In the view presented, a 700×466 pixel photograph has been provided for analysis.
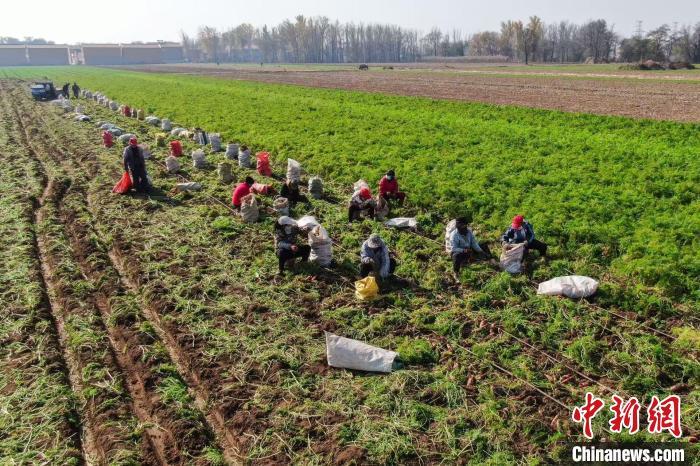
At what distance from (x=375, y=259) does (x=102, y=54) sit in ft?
552

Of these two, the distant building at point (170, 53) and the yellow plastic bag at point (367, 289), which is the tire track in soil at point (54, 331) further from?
the distant building at point (170, 53)

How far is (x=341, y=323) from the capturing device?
25.1 feet

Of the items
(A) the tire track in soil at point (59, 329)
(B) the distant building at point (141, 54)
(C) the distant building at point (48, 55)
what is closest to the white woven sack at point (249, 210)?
(A) the tire track in soil at point (59, 329)

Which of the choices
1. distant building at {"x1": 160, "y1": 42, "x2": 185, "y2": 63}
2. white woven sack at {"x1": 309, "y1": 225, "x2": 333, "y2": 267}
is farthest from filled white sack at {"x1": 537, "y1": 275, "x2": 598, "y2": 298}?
distant building at {"x1": 160, "y1": 42, "x2": 185, "y2": 63}

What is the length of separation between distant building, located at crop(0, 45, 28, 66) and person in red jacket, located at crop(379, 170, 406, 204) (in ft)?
556

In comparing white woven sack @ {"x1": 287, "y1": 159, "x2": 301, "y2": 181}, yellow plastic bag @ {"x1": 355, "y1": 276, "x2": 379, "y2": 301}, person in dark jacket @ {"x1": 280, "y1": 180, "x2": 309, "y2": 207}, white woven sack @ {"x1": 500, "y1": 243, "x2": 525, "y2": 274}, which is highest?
white woven sack @ {"x1": 287, "y1": 159, "x2": 301, "y2": 181}

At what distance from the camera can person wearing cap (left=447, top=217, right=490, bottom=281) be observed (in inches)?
356

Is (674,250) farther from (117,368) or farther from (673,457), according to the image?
(117,368)

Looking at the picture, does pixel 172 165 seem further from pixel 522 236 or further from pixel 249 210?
pixel 522 236

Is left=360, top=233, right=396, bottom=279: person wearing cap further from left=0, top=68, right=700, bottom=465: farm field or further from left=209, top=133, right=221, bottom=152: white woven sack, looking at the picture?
left=209, top=133, right=221, bottom=152: white woven sack

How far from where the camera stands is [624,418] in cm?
566

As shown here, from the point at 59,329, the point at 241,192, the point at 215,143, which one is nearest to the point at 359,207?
the point at 241,192

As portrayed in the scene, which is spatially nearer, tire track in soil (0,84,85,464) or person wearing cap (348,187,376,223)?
tire track in soil (0,84,85,464)

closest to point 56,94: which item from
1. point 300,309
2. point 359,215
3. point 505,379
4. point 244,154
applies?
point 244,154
